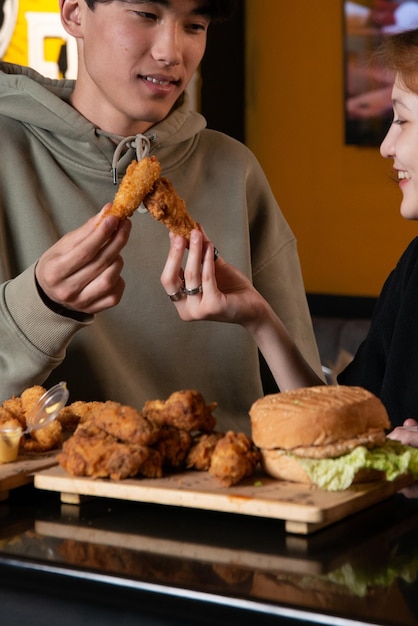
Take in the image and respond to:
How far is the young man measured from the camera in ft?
6.42

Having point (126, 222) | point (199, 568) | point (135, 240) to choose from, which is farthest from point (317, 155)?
point (199, 568)

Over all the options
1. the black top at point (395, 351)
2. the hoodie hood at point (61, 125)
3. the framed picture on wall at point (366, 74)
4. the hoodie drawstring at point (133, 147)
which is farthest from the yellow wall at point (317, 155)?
the hoodie drawstring at point (133, 147)

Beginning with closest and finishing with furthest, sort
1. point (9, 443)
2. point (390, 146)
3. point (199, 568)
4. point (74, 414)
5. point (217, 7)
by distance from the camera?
point (199, 568) → point (9, 443) → point (74, 414) → point (217, 7) → point (390, 146)

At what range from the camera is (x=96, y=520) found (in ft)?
4.42

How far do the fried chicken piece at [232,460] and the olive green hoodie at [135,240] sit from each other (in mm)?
924

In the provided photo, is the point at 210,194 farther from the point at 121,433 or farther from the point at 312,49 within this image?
the point at 312,49

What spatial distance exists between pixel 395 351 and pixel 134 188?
0.82m

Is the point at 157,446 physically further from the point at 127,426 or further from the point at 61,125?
the point at 61,125

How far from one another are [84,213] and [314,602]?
1469 millimetres

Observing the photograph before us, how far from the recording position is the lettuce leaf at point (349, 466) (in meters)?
1.32

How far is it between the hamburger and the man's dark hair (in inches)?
39.9

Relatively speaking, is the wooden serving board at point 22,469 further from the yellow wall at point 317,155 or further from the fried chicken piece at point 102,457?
the yellow wall at point 317,155

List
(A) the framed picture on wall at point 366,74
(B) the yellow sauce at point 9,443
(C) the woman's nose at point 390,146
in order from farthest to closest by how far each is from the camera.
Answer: (A) the framed picture on wall at point 366,74 < (C) the woman's nose at point 390,146 < (B) the yellow sauce at point 9,443

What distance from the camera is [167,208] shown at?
6.31ft
